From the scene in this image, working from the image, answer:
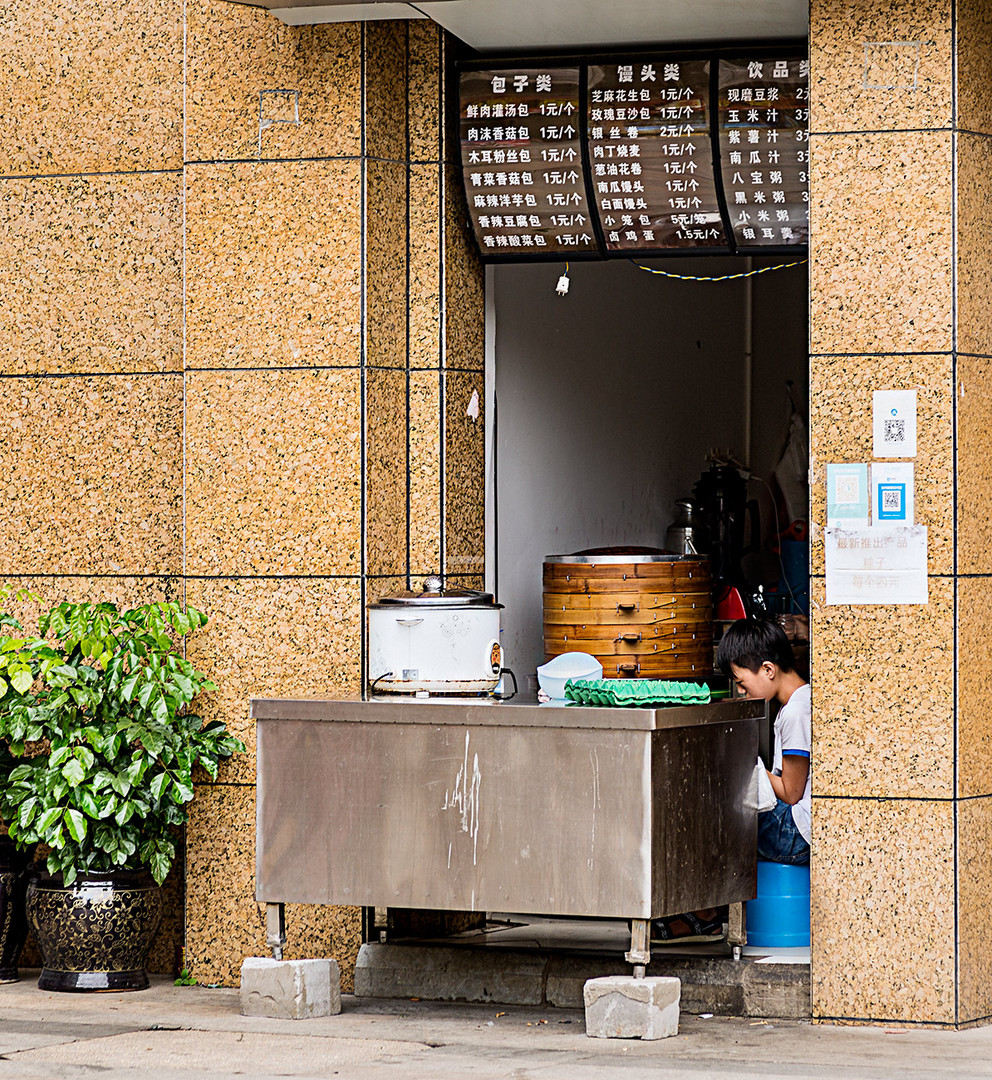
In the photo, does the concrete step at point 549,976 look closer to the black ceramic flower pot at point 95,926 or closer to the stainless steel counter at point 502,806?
the stainless steel counter at point 502,806

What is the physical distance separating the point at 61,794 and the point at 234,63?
2.97 meters

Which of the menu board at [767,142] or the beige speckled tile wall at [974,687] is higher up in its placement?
the menu board at [767,142]

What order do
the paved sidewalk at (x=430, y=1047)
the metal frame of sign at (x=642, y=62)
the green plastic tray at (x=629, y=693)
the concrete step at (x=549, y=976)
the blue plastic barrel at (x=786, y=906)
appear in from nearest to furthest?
the paved sidewalk at (x=430, y=1047), the green plastic tray at (x=629, y=693), the concrete step at (x=549, y=976), the blue plastic barrel at (x=786, y=906), the metal frame of sign at (x=642, y=62)

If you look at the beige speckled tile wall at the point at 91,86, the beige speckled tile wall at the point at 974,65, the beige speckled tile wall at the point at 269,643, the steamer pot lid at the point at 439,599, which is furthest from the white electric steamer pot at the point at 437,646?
the beige speckled tile wall at the point at 974,65

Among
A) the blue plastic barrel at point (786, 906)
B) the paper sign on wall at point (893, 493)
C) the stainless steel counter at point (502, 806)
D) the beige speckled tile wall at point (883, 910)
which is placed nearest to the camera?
the stainless steel counter at point (502, 806)

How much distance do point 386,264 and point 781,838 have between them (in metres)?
2.73

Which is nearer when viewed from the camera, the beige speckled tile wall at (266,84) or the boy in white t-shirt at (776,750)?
the boy in white t-shirt at (776,750)

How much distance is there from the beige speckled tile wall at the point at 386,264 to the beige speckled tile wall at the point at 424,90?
130mm

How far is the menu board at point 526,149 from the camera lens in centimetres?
706

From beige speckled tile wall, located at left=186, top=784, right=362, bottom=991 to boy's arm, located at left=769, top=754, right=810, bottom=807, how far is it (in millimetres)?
1728

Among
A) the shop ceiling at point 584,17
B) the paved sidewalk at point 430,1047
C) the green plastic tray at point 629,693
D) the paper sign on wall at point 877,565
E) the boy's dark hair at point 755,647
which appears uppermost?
the shop ceiling at point 584,17

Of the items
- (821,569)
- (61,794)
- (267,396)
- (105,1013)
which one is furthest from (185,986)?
(821,569)

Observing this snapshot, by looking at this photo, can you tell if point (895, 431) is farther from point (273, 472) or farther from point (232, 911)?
point (232, 911)

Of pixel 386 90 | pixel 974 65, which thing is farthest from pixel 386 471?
pixel 974 65
